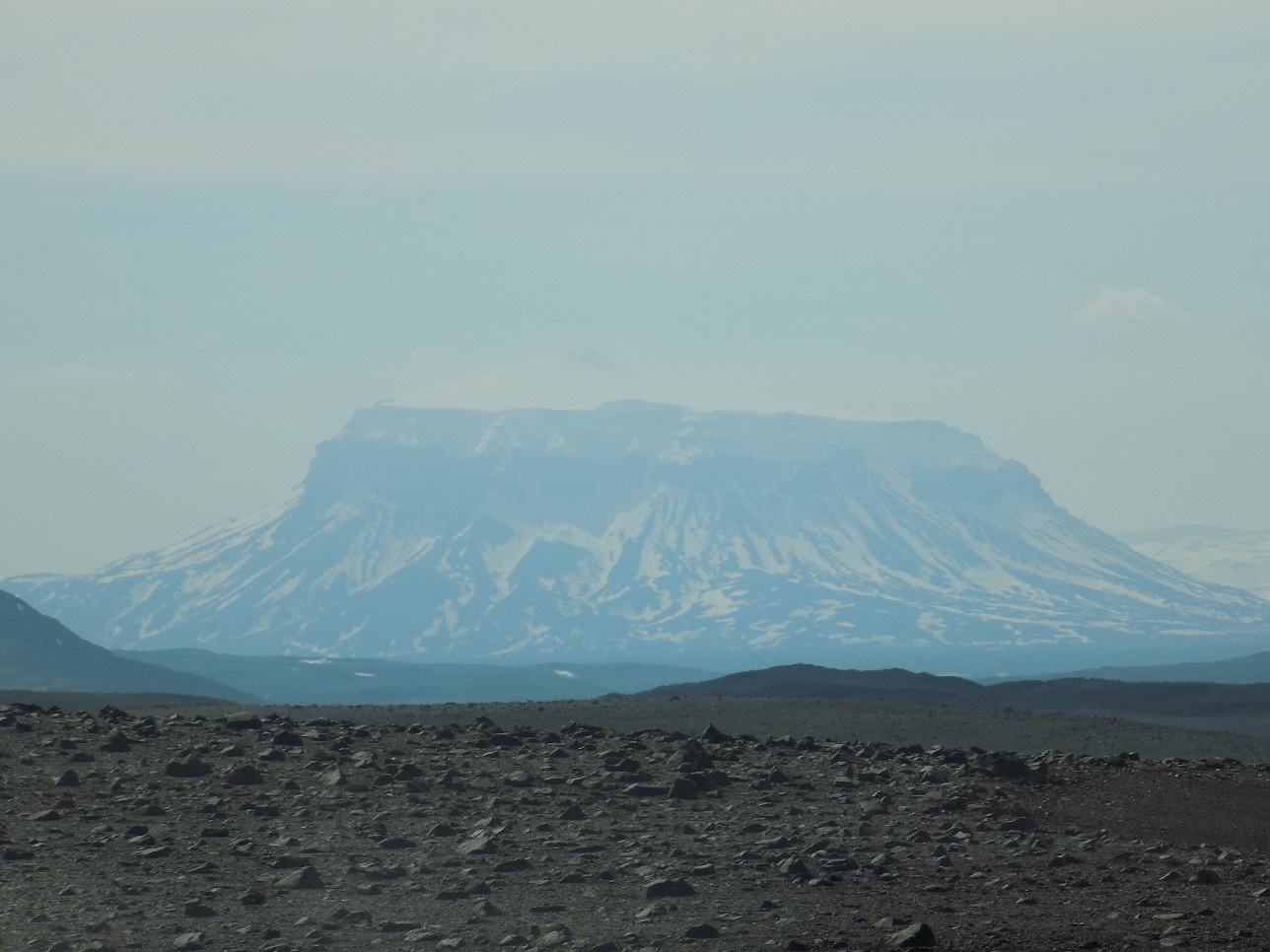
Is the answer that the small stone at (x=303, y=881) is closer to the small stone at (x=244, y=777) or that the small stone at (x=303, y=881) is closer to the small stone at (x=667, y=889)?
the small stone at (x=667, y=889)

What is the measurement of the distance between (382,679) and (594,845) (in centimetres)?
13175

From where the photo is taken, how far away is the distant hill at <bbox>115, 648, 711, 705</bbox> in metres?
120

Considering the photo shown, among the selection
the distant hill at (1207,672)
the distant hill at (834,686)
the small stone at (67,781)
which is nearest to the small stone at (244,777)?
the small stone at (67,781)

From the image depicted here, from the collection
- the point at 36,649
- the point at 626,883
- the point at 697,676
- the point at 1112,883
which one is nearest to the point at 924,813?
the point at 1112,883

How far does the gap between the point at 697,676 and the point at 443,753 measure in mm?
141549

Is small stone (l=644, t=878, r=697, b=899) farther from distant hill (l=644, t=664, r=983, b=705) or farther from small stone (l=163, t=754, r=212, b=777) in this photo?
distant hill (l=644, t=664, r=983, b=705)

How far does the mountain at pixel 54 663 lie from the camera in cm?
7350

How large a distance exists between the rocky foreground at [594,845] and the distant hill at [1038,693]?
24514 mm

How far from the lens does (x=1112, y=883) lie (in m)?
11.4

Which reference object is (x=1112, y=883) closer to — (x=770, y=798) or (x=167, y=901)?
(x=770, y=798)

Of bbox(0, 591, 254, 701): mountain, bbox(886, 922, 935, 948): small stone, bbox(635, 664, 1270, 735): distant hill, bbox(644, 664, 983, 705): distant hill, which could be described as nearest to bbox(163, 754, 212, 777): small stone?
bbox(886, 922, 935, 948): small stone

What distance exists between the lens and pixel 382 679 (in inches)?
5576

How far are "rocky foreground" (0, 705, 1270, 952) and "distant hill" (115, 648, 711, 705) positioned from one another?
95909 mm

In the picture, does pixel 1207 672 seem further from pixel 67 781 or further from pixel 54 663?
pixel 67 781
